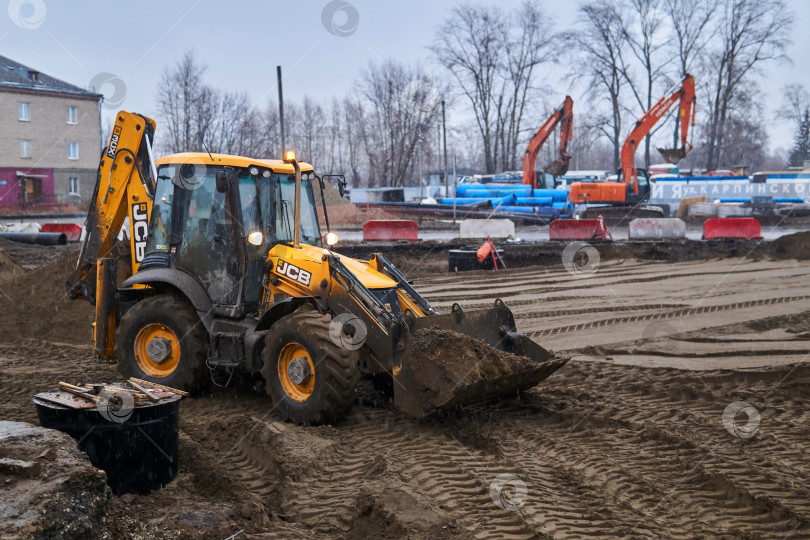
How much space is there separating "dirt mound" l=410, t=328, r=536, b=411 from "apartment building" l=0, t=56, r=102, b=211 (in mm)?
48238

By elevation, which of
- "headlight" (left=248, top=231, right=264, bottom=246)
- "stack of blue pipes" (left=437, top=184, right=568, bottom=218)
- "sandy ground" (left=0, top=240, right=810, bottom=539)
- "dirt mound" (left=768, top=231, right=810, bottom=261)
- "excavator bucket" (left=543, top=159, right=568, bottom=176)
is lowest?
"sandy ground" (left=0, top=240, right=810, bottom=539)

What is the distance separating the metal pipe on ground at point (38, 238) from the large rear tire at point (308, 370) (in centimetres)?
1814

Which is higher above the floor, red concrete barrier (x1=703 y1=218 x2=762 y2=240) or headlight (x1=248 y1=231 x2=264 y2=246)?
headlight (x1=248 y1=231 x2=264 y2=246)

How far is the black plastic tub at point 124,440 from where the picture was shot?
470 centimetres

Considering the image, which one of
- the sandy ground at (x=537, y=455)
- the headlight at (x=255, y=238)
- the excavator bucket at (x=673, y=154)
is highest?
the excavator bucket at (x=673, y=154)

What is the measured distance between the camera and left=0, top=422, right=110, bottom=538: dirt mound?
3.41m

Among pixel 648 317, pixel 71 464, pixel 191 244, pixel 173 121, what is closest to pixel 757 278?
pixel 648 317

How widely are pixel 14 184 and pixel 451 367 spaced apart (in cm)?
5060

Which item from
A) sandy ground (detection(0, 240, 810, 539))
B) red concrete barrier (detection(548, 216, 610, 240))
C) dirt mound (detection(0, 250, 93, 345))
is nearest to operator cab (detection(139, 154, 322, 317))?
sandy ground (detection(0, 240, 810, 539))

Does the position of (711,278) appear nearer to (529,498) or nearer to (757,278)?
(757,278)

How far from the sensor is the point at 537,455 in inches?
232

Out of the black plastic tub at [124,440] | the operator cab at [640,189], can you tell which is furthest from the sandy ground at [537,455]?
the operator cab at [640,189]

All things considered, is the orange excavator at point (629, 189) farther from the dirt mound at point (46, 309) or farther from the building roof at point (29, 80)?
the building roof at point (29, 80)

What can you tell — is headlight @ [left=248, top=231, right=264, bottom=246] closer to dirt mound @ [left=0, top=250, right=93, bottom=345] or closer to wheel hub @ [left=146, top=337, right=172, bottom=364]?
wheel hub @ [left=146, top=337, right=172, bottom=364]
